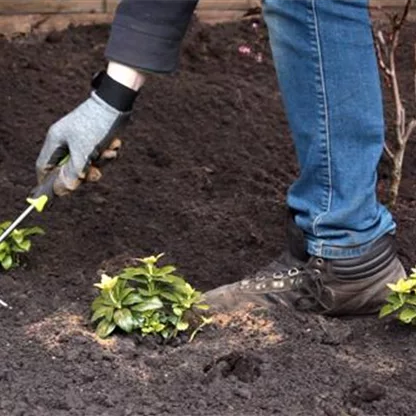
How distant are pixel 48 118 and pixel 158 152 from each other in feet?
1.54

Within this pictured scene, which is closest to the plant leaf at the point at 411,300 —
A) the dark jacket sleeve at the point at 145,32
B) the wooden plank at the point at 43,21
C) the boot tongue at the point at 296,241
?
the boot tongue at the point at 296,241

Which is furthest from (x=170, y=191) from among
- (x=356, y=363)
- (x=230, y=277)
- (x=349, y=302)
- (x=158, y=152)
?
(x=356, y=363)

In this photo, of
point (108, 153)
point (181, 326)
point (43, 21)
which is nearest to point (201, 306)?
point (181, 326)

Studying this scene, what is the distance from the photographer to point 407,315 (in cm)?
287

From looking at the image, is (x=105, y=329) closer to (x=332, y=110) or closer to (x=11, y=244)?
A: (x=11, y=244)

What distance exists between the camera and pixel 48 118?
13.9 ft

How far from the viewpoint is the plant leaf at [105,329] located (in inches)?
111

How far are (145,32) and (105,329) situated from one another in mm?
714

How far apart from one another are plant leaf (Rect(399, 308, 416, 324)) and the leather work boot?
0.16 meters

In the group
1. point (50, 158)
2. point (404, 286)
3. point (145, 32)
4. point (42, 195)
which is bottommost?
point (404, 286)

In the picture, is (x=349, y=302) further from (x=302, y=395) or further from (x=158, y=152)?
(x=158, y=152)

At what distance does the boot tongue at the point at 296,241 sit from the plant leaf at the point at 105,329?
547mm

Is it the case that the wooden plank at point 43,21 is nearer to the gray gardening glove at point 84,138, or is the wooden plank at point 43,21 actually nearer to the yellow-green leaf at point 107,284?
the gray gardening glove at point 84,138

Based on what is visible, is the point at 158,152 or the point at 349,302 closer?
the point at 349,302
